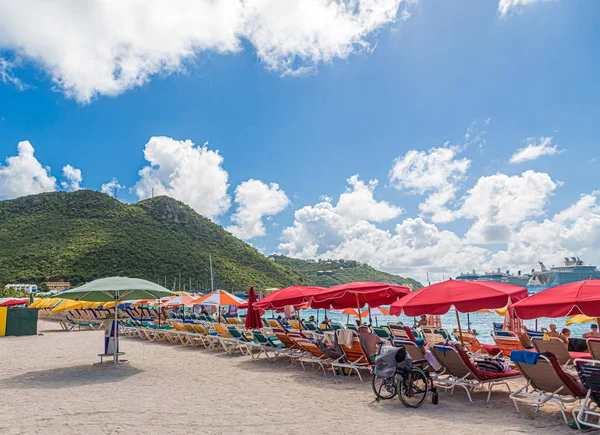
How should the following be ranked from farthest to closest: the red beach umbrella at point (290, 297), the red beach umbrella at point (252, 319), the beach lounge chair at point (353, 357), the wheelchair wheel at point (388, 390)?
the red beach umbrella at point (252, 319), the red beach umbrella at point (290, 297), the beach lounge chair at point (353, 357), the wheelchair wheel at point (388, 390)

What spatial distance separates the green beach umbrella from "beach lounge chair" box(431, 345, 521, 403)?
17.2 ft

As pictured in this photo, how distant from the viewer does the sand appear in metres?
4.91

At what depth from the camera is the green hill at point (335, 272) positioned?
10338 centimetres

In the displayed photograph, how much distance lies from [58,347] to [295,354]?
8.51 m

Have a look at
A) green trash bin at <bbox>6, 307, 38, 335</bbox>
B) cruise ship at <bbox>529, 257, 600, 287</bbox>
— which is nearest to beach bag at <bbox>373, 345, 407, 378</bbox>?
green trash bin at <bbox>6, 307, 38, 335</bbox>

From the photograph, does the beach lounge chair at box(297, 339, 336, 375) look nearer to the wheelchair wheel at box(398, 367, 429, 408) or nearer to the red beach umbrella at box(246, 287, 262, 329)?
the wheelchair wheel at box(398, 367, 429, 408)

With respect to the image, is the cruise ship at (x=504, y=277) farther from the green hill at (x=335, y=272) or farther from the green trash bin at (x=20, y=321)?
the green trash bin at (x=20, y=321)

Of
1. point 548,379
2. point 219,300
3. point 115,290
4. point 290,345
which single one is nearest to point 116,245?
point 219,300

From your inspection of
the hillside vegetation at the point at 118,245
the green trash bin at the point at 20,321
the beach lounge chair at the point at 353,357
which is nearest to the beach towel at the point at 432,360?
the beach lounge chair at the point at 353,357

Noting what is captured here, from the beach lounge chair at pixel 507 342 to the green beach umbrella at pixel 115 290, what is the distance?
20.7ft

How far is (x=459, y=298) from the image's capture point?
6672 millimetres

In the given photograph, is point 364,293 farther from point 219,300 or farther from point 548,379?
point 219,300

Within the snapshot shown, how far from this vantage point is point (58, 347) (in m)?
13.7

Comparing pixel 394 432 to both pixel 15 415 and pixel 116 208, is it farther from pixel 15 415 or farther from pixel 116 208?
pixel 116 208
